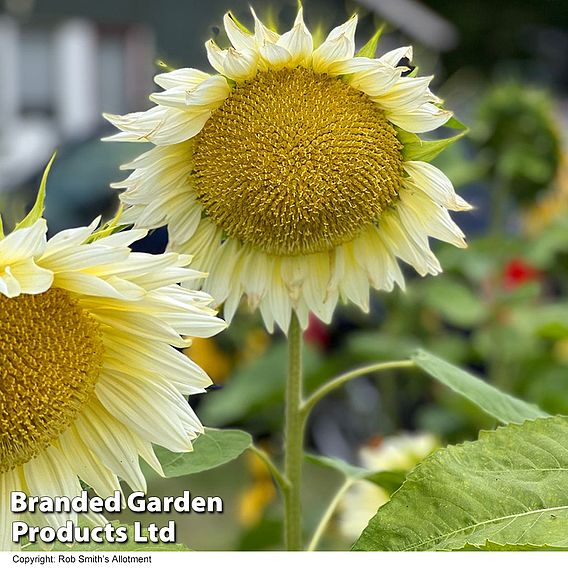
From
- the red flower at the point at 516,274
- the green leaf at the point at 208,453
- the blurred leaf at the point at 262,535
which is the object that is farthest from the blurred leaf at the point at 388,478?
the red flower at the point at 516,274

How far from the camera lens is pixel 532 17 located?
5691mm

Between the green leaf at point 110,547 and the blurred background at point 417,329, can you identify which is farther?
the blurred background at point 417,329

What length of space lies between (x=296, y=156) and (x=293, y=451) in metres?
0.15

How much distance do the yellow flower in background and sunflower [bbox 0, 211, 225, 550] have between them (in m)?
0.54

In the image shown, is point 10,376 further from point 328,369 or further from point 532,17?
point 532,17

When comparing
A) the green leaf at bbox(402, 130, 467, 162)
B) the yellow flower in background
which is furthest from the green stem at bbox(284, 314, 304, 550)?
the yellow flower in background

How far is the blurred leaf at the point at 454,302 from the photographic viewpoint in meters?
1.29

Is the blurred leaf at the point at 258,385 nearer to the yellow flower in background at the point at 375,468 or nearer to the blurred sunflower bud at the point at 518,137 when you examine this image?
the yellow flower in background at the point at 375,468

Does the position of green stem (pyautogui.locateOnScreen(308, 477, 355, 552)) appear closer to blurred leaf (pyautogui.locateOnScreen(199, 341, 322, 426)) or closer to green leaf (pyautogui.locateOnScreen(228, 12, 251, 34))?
green leaf (pyautogui.locateOnScreen(228, 12, 251, 34))

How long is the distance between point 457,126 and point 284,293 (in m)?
0.12

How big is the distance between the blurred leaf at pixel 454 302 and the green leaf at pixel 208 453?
2.83ft

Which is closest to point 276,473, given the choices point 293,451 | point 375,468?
point 293,451

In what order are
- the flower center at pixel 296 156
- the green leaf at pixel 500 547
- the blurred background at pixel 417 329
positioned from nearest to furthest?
the green leaf at pixel 500 547
the flower center at pixel 296 156
the blurred background at pixel 417 329
